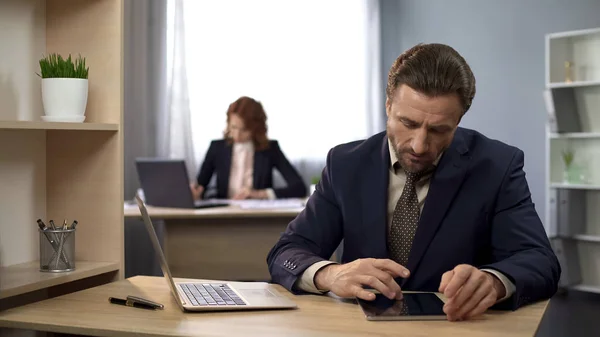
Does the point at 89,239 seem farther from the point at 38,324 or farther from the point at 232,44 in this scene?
the point at 232,44

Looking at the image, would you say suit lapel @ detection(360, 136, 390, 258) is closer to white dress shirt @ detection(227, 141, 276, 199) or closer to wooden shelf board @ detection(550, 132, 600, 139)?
white dress shirt @ detection(227, 141, 276, 199)

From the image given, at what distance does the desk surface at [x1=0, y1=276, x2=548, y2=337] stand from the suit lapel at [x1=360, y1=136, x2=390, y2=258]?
287 mm

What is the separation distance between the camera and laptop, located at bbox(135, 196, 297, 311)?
68.4 inches

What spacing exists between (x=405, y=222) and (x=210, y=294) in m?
0.57

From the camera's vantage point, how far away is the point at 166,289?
6.53 ft

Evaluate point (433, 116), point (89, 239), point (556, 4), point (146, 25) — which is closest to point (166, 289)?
point (89, 239)

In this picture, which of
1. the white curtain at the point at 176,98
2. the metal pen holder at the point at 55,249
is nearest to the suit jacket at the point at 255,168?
the white curtain at the point at 176,98

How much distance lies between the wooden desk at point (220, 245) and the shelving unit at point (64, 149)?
2.36 m

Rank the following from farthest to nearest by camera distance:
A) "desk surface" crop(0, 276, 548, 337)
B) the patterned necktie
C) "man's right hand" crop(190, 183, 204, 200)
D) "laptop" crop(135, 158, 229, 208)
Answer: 1. "man's right hand" crop(190, 183, 204, 200)
2. "laptop" crop(135, 158, 229, 208)
3. the patterned necktie
4. "desk surface" crop(0, 276, 548, 337)

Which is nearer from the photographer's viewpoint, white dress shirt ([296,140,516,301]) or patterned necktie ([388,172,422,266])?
white dress shirt ([296,140,516,301])

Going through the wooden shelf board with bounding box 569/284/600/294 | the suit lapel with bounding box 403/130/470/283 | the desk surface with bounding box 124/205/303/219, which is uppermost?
the suit lapel with bounding box 403/130/470/283

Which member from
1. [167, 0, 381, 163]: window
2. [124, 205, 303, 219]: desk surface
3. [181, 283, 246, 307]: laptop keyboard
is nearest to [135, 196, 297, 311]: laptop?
[181, 283, 246, 307]: laptop keyboard

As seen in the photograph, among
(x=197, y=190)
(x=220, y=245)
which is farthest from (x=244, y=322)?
(x=197, y=190)

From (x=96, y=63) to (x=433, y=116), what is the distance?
931 mm
